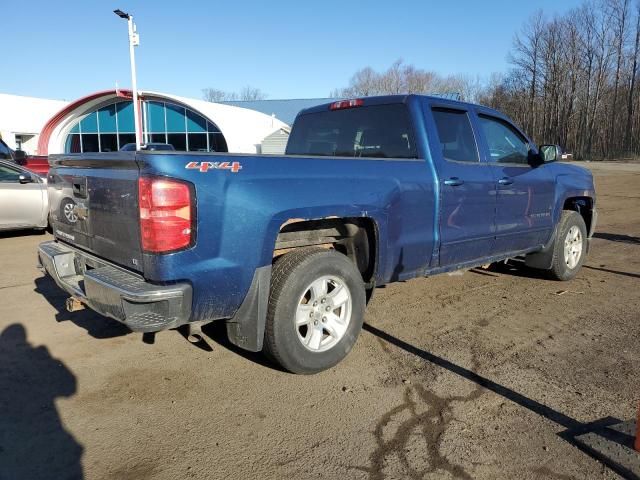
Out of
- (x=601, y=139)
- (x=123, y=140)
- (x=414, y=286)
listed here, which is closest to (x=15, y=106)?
(x=123, y=140)

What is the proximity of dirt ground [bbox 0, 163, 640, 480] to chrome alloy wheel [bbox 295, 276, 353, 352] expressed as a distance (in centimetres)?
26

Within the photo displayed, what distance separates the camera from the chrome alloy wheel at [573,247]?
637 centimetres

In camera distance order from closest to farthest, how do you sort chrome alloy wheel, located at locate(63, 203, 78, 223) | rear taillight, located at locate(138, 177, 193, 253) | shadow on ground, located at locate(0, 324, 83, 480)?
shadow on ground, located at locate(0, 324, 83, 480), rear taillight, located at locate(138, 177, 193, 253), chrome alloy wheel, located at locate(63, 203, 78, 223)

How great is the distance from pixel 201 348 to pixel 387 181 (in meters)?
2.04

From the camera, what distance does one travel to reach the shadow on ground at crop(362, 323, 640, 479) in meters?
2.77

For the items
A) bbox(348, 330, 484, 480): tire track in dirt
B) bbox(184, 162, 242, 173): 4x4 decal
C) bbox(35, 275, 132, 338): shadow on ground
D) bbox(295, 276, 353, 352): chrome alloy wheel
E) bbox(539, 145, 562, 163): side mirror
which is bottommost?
bbox(348, 330, 484, 480): tire track in dirt

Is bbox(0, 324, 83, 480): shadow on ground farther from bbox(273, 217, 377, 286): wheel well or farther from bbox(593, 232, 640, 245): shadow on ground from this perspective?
bbox(593, 232, 640, 245): shadow on ground

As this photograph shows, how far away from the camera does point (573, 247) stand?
6516 mm

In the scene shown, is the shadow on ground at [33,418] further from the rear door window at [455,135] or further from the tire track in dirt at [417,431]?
the rear door window at [455,135]

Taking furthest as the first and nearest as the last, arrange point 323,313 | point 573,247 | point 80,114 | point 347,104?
point 80,114, point 573,247, point 347,104, point 323,313

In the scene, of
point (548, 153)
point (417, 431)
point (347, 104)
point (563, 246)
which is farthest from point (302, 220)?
point (563, 246)

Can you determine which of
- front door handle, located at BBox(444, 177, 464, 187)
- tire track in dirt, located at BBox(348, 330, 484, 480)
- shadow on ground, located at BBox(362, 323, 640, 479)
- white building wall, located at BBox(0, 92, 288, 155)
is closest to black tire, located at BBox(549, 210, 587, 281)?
front door handle, located at BBox(444, 177, 464, 187)

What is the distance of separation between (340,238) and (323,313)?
0.67 metres

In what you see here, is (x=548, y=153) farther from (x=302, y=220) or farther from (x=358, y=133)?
(x=302, y=220)
